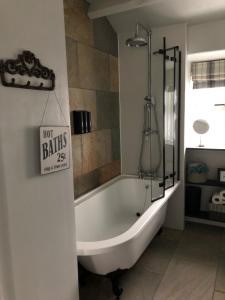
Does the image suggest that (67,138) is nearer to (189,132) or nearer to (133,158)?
(133,158)

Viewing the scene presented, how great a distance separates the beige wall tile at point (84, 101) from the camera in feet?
7.97

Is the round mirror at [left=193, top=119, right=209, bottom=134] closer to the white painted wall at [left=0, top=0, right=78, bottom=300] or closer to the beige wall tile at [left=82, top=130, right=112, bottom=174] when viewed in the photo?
the beige wall tile at [left=82, top=130, right=112, bottom=174]

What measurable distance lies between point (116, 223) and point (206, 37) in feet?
8.01

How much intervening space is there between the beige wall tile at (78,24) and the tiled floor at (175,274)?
7.68 feet

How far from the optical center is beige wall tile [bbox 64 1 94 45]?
2.33 m

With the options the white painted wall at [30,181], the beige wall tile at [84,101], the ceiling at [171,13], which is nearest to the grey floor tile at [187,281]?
the white painted wall at [30,181]

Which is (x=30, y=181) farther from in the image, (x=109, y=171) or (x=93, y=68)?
(x=109, y=171)

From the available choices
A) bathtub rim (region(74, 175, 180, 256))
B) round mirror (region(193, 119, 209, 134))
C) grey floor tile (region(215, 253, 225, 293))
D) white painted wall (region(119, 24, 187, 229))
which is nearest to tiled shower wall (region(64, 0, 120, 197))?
white painted wall (region(119, 24, 187, 229))

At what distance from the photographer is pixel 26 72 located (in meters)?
0.99

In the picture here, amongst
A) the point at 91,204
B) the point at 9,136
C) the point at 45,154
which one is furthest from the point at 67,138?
the point at 91,204

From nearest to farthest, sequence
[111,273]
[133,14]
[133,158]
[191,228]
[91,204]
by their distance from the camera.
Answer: [111,273] → [91,204] → [133,14] → [191,228] → [133,158]

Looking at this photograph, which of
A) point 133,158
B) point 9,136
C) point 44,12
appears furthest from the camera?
point 133,158

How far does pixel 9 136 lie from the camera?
0.94 m

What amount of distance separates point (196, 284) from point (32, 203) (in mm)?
1797
